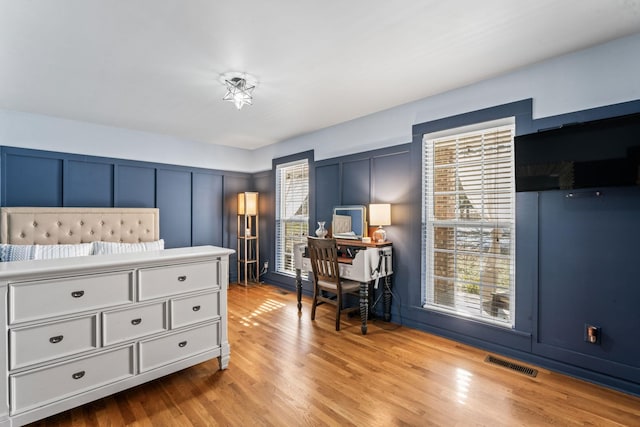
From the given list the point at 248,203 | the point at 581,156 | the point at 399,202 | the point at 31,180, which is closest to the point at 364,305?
the point at 399,202

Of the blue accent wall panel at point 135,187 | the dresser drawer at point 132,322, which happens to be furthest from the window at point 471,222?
the blue accent wall panel at point 135,187

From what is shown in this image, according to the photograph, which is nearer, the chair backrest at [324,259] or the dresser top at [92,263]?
the dresser top at [92,263]

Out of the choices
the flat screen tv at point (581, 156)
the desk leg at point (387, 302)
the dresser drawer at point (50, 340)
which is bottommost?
the desk leg at point (387, 302)

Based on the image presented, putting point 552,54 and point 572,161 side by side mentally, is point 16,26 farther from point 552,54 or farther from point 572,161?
point 572,161

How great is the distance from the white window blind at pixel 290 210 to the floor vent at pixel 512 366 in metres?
2.97

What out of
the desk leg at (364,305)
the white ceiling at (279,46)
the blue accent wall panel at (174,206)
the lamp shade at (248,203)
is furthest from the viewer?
the lamp shade at (248,203)

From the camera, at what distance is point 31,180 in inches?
145

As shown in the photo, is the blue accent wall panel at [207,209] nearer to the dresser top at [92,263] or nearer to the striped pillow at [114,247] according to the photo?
the striped pillow at [114,247]

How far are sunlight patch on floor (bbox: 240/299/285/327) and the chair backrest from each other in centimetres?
89

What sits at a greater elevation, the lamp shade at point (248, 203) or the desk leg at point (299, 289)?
the lamp shade at point (248, 203)

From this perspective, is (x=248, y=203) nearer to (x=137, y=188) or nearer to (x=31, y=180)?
(x=137, y=188)

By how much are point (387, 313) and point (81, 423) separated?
288 cm

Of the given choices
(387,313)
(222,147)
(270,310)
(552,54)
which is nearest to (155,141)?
(222,147)

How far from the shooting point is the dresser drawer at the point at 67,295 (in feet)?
5.49
